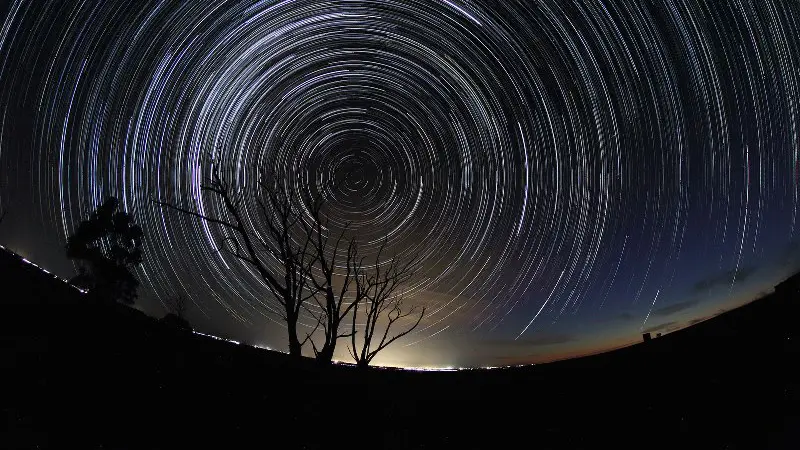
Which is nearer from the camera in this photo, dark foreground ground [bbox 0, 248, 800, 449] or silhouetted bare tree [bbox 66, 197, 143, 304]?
dark foreground ground [bbox 0, 248, 800, 449]

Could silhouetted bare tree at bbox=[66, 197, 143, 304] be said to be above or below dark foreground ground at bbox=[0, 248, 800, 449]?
above

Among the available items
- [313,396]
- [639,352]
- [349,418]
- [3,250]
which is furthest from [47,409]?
[639,352]

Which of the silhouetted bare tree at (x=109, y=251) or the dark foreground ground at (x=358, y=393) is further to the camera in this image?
the silhouetted bare tree at (x=109, y=251)

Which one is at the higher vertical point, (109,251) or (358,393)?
(109,251)

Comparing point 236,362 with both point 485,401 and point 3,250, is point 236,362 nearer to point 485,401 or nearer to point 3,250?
Answer: point 3,250

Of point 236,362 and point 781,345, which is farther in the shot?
point 236,362
